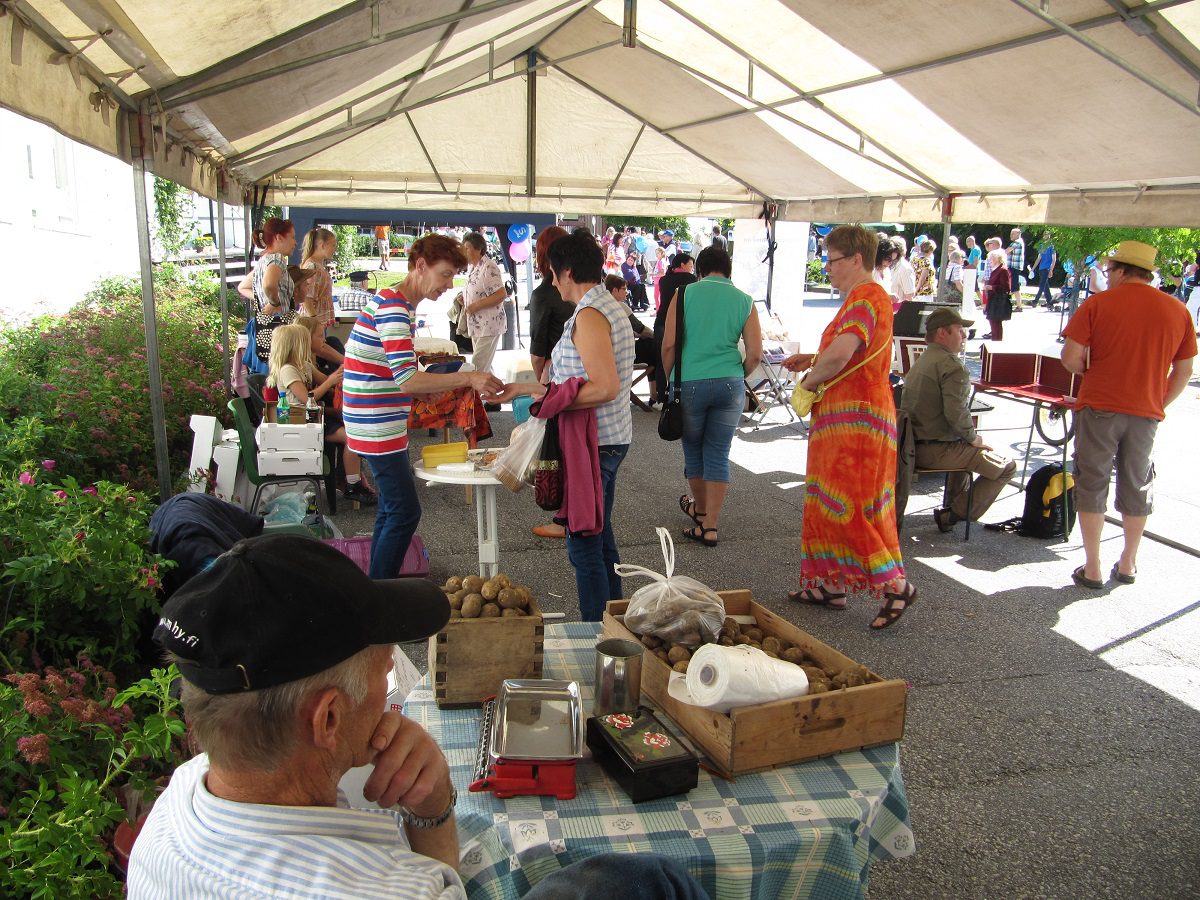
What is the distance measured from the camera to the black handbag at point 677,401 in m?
5.32

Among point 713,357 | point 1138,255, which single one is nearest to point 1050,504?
point 1138,255

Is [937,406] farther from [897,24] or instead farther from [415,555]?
[415,555]

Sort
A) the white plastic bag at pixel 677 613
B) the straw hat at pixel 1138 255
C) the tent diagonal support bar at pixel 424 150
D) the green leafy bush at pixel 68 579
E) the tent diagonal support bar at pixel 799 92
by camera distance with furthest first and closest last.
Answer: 1. the tent diagonal support bar at pixel 424 150
2. the tent diagonal support bar at pixel 799 92
3. the straw hat at pixel 1138 255
4. the green leafy bush at pixel 68 579
5. the white plastic bag at pixel 677 613

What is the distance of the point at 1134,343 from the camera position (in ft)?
15.6

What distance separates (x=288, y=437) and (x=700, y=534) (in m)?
2.63

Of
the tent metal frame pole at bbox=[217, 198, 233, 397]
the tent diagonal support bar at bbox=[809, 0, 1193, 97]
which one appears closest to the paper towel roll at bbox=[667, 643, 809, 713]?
the tent diagonal support bar at bbox=[809, 0, 1193, 97]

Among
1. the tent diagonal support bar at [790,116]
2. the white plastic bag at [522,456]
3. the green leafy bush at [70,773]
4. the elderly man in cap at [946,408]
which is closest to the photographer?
the green leafy bush at [70,773]

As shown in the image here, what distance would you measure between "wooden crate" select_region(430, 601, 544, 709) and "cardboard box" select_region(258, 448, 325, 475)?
3335 millimetres

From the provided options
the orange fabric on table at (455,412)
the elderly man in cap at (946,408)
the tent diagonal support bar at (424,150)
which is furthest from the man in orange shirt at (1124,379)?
the tent diagonal support bar at (424,150)

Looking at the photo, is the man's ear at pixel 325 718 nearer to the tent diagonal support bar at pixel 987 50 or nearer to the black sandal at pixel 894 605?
the black sandal at pixel 894 605

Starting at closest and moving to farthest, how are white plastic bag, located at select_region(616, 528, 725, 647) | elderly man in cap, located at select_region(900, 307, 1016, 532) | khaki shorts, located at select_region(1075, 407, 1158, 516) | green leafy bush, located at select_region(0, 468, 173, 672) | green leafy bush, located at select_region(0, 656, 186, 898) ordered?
green leafy bush, located at select_region(0, 656, 186, 898), white plastic bag, located at select_region(616, 528, 725, 647), green leafy bush, located at select_region(0, 468, 173, 672), khaki shorts, located at select_region(1075, 407, 1158, 516), elderly man in cap, located at select_region(900, 307, 1016, 532)

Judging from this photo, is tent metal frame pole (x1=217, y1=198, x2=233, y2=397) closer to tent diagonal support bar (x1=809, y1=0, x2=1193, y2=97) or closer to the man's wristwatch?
tent diagonal support bar (x1=809, y1=0, x2=1193, y2=97)

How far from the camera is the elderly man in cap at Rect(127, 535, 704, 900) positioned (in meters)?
1.04

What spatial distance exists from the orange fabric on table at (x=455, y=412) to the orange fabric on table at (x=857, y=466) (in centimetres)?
238
